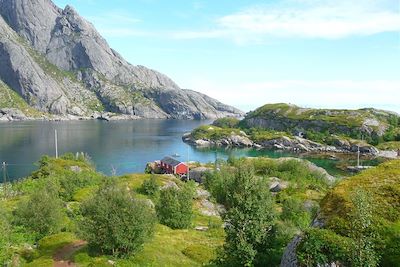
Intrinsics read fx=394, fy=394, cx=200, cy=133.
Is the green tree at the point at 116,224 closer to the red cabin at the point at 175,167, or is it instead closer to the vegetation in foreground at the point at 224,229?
the vegetation in foreground at the point at 224,229

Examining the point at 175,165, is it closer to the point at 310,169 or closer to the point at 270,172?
the point at 270,172

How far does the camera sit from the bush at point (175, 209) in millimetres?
55562

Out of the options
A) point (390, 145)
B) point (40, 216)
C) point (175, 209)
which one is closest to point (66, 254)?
point (40, 216)

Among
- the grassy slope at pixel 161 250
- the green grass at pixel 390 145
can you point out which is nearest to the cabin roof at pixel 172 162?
the grassy slope at pixel 161 250

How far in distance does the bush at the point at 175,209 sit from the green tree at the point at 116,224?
2114 cm

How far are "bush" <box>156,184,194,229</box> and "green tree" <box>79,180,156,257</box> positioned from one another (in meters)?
21.1

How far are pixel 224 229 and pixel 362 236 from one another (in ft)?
39.1

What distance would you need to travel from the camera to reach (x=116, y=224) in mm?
32531

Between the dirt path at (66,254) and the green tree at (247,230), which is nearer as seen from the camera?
the green tree at (247,230)

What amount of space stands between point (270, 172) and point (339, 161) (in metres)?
58.3

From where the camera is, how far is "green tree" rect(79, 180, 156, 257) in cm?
3281

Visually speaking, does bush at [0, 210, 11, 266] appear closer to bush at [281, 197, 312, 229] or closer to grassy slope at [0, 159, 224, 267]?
grassy slope at [0, 159, 224, 267]

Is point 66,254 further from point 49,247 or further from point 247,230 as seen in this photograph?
point 247,230

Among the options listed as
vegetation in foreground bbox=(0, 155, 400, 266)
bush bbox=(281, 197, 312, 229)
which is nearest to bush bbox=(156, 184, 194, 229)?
vegetation in foreground bbox=(0, 155, 400, 266)
